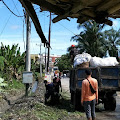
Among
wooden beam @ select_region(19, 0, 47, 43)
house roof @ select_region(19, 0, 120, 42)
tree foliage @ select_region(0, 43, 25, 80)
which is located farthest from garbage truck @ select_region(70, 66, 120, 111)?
tree foliage @ select_region(0, 43, 25, 80)

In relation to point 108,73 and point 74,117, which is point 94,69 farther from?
point 74,117

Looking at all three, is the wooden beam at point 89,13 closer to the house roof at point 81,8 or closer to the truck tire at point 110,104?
the house roof at point 81,8

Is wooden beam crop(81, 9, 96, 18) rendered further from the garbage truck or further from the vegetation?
the vegetation

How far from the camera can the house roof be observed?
430cm

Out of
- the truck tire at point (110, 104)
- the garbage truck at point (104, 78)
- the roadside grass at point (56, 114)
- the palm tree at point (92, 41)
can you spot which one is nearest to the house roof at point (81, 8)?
the garbage truck at point (104, 78)

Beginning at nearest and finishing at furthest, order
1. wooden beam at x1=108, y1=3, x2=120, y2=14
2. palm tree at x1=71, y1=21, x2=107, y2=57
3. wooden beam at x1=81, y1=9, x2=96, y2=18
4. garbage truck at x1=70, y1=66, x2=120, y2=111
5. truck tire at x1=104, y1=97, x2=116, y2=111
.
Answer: wooden beam at x1=108, y1=3, x2=120, y2=14 → wooden beam at x1=81, y1=9, x2=96, y2=18 → garbage truck at x1=70, y1=66, x2=120, y2=111 → truck tire at x1=104, y1=97, x2=116, y2=111 → palm tree at x1=71, y1=21, x2=107, y2=57

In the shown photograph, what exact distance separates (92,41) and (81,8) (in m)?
27.5

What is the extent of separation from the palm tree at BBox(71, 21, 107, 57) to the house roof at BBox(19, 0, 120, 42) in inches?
1008

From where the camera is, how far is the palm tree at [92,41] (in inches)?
1208

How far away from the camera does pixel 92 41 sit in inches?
1236

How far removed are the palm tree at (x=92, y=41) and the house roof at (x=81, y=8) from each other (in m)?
25.6

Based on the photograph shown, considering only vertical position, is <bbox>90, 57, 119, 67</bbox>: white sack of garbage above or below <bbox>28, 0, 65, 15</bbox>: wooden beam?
below

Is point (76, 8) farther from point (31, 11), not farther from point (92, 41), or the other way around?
point (92, 41)

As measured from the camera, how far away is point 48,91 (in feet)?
29.5
